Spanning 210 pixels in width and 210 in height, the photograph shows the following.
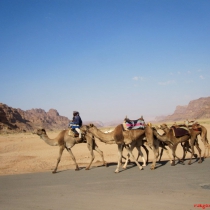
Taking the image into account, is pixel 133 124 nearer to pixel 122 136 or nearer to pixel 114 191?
pixel 122 136

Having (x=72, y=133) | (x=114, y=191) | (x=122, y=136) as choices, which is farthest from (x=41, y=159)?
(x=114, y=191)

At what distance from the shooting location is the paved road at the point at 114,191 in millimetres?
6148

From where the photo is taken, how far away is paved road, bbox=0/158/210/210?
615cm

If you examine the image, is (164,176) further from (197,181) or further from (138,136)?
(138,136)

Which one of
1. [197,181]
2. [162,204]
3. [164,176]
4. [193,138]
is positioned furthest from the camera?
[193,138]

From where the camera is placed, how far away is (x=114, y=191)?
24.3 ft

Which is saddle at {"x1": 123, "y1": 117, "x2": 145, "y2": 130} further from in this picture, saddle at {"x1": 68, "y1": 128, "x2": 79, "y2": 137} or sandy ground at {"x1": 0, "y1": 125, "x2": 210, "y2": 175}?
sandy ground at {"x1": 0, "y1": 125, "x2": 210, "y2": 175}

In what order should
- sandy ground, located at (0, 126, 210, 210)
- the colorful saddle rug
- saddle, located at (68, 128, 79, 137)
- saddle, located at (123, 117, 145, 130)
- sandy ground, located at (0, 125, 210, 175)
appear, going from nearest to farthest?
sandy ground, located at (0, 126, 210, 210), saddle, located at (123, 117, 145, 130), the colorful saddle rug, saddle, located at (68, 128, 79, 137), sandy ground, located at (0, 125, 210, 175)

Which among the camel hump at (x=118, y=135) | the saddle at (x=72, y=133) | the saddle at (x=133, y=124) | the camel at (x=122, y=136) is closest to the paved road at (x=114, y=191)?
the camel at (x=122, y=136)

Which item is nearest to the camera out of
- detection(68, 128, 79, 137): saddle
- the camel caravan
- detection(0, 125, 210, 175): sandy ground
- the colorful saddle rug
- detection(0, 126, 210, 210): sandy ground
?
detection(0, 126, 210, 210): sandy ground

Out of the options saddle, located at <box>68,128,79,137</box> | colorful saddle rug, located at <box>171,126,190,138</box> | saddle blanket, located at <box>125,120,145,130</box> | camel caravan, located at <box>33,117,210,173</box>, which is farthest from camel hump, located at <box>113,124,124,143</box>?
colorful saddle rug, located at <box>171,126,190,138</box>

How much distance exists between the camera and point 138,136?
11414 mm

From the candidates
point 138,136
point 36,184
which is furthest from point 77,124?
point 36,184

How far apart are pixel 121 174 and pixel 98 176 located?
0.88 m
